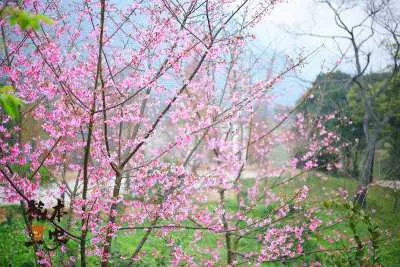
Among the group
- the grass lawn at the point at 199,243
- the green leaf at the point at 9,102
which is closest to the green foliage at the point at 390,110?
the grass lawn at the point at 199,243

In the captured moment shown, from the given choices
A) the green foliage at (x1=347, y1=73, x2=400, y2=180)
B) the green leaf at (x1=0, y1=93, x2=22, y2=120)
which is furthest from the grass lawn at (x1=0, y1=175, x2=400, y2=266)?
the green leaf at (x1=0, y1=93, x2=22, y2=120)

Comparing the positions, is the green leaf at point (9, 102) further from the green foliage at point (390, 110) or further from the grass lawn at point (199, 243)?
the green foliage at point (390, 110)

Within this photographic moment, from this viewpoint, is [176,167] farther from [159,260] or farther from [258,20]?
[159,260]

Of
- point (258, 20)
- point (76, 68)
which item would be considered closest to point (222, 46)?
point (258, 20)

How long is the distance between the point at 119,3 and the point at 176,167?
81.2 inches

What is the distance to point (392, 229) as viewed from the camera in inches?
452

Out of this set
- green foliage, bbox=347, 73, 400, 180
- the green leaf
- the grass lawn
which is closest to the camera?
the green leaf

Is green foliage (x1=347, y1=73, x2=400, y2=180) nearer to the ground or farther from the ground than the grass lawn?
farther from the ground

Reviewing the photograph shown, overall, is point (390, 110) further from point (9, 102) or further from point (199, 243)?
point (9, 102)

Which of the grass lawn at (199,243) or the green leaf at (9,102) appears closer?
A: the green leaf at (9,102)

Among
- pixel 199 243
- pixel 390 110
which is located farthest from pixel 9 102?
pixel 390 110

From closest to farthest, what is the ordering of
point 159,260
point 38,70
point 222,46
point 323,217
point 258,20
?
point 38,70 → point 222,46 → point 258,20 → point 159,260 → point 323,217

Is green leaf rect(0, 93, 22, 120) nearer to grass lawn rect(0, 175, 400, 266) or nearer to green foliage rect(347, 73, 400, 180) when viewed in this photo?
grass lawn rect(0, 175, 400, 266)

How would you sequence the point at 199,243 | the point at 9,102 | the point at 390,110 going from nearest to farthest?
the point at 9,102 < the point at 199,243 < the point at 390,110
